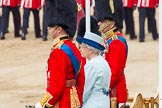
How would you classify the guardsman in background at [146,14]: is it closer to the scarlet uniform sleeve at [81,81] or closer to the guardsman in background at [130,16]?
the guardsman in background at [130,16]

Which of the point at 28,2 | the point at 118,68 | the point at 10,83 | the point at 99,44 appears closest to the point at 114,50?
the point at 118,68

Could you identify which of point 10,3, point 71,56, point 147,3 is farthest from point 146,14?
point 71,56

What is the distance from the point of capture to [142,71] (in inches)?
593

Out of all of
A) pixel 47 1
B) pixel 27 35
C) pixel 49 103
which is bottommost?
pixel 27 35

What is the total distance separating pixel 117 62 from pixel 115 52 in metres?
0.10

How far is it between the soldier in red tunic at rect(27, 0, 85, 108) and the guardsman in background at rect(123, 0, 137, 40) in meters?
10.7

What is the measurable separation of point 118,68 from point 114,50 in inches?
7.1

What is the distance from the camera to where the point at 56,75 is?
7379 millimetres

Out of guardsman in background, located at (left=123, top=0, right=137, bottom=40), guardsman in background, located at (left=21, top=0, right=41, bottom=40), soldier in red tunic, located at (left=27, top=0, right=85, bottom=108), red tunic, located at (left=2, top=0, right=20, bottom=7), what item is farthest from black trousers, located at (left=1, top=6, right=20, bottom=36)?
soldier in red tunic, located at (left=27, top=0, right=85, bottom=108)

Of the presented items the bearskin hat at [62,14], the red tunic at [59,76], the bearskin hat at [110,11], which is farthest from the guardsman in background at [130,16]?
the red tunic at [59,76]

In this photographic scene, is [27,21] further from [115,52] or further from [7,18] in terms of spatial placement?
[115,52]

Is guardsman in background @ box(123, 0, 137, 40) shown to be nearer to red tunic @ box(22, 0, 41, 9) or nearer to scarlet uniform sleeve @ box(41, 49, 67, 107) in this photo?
red tunic @ box(22, 0, 41, 9)

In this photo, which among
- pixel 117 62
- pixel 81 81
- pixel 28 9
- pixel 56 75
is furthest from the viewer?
pixel 28 9

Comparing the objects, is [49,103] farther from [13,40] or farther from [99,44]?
[13,40]
